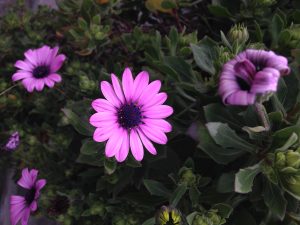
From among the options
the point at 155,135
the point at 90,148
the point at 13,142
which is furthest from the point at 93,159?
the point at 13,142

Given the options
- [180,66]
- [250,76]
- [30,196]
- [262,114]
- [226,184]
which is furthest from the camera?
[30,196]

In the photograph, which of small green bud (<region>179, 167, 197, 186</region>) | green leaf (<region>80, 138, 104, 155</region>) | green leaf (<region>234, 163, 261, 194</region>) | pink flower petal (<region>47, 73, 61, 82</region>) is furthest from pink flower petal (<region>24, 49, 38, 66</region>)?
green leaf (<region>234, 163, 261, 194</region>)

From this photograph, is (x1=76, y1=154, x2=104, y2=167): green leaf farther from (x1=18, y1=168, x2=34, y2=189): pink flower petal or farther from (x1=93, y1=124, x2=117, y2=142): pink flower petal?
(x1=18, y1=168, x2=34, y2=189): pink flower petal

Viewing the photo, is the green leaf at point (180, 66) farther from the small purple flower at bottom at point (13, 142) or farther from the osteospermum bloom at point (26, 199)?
the small purple flower at bottom at point (13, 142)

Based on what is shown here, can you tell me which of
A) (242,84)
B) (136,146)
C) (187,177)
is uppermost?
(242,84)

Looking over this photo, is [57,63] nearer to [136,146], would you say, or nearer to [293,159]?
[136,146]

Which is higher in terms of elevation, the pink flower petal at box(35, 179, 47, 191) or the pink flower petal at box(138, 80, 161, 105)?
the pink flower petal at box(138, 80, 161, 105)
